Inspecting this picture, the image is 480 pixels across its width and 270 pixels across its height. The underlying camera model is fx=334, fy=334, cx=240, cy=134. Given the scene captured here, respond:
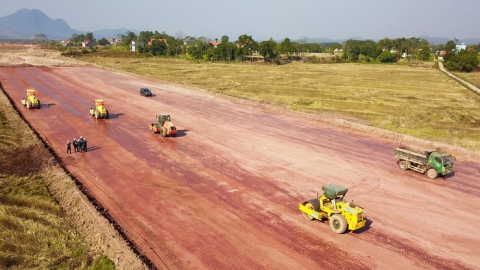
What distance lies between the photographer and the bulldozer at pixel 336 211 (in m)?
16.2

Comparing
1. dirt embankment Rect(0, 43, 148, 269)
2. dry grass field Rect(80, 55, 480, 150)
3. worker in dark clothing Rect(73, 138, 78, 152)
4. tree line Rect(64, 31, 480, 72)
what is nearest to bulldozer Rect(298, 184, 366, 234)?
dirt embankment Rect(0, 43, 148, 269)

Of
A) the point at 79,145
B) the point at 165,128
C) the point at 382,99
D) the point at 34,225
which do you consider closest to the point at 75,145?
the point at 79,145

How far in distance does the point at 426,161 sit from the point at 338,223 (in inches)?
443

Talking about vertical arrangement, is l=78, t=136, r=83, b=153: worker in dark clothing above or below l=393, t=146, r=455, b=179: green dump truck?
below

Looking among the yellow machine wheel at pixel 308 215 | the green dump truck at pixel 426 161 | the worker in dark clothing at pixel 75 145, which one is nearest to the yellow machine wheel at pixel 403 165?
the green dump truck at pixel 426 161

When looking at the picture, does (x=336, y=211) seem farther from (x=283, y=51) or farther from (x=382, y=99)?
(x=283, y=51)

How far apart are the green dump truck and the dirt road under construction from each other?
0.62 metres

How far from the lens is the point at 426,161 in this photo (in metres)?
23.6

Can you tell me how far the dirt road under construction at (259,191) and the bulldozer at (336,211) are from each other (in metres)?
0.52

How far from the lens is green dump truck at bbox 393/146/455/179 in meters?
23.0

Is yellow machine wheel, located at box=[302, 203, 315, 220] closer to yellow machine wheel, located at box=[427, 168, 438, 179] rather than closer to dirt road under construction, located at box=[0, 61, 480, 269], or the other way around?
dirt road under construction, located at box=[0, 61, 480, 269]

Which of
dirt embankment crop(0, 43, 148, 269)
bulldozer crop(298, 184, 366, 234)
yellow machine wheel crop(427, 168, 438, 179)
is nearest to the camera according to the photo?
dirt embankment crop(0, 43, 148, 269)

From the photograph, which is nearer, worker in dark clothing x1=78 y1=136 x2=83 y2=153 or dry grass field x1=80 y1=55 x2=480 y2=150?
worker in dark clothing x1=78 y1=136 x2=83 y2=153

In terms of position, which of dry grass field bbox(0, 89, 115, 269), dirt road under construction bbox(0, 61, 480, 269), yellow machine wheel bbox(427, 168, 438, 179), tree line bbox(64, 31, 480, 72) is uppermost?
tree line bbox(64, 31, 480, 72)
